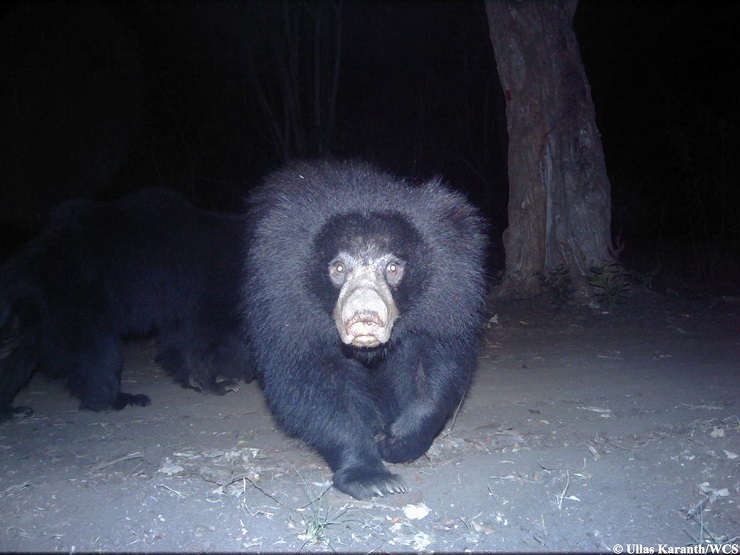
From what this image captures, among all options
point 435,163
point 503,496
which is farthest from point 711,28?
point 503,496

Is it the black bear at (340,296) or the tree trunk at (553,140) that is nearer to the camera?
the black bear at (340,296)

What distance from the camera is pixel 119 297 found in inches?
216

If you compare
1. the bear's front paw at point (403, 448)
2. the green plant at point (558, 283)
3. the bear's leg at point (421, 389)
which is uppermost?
the green plant at point (558, 283)

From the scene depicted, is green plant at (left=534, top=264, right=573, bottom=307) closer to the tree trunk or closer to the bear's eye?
the tree trunk

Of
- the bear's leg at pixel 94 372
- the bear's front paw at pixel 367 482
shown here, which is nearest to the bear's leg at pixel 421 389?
the bear's front paw at pixel 367 482

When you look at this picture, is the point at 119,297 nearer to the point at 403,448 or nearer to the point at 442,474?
the point at 403,448

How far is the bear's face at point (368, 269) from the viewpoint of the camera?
10.2 ft

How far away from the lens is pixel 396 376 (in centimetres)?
380

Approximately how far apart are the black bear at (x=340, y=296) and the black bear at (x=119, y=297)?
1753 millimetres

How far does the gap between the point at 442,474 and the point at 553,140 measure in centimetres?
508

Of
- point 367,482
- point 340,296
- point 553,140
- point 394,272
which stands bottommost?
point 367,482

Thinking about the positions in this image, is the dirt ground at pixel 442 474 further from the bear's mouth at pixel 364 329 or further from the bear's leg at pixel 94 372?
the bear's mouth at pixel 364 329

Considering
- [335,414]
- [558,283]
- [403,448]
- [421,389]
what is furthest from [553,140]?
[335,414]

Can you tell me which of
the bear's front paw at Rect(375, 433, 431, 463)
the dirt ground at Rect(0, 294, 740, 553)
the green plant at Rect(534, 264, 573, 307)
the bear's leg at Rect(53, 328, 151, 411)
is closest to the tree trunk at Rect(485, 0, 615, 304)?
the green plant at Rect(534, 264, 573, 307)
